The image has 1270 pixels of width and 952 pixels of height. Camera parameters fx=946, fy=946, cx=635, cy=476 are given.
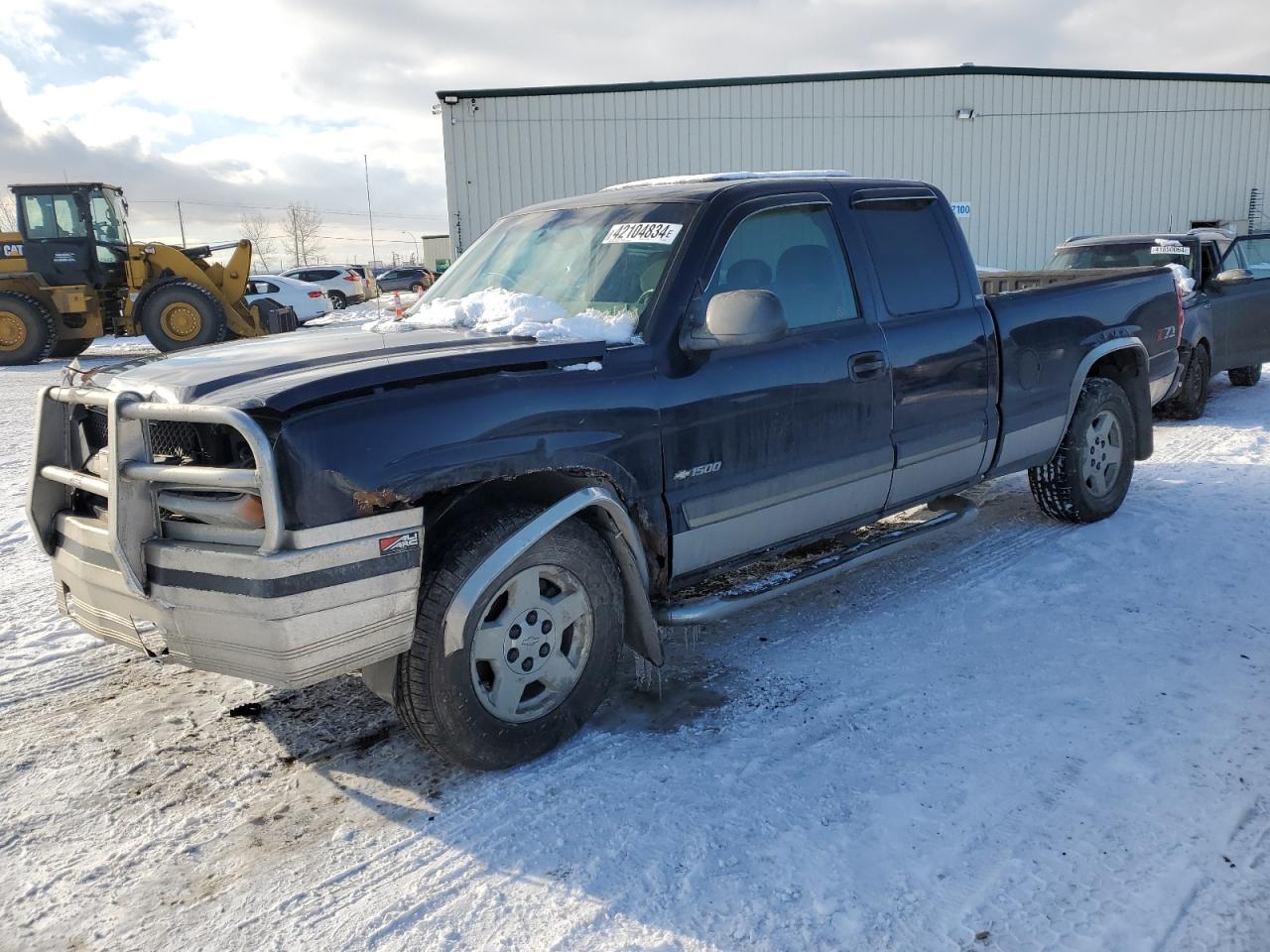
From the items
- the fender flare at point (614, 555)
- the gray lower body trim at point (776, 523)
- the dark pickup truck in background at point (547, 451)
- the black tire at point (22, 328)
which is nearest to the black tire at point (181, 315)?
the black tire at point (22, 328)

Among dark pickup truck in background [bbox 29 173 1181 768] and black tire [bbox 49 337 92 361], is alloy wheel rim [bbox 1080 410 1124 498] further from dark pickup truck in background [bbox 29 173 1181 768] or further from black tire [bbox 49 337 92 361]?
black tire [bbox 49 337 92 361]

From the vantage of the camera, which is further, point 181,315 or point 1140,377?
point 181,315

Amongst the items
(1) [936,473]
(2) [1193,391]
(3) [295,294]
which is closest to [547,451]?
(1) [936,473]

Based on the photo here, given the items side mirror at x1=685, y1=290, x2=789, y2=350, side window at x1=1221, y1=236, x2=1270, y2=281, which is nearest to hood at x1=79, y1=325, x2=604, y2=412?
side mirror at x1=685, y1=290, x2=789, y2=350

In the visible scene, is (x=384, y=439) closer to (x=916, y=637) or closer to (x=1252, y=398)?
(x=916, y=637)

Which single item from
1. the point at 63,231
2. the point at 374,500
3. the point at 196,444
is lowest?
the point at 374,500

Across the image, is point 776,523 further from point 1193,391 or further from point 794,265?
point 1193,391

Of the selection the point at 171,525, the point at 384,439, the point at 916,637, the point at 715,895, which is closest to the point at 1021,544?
the point at 916,637

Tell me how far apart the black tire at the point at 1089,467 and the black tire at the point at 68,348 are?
18.9 meters

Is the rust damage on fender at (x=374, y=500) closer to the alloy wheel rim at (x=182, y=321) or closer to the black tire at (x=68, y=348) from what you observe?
the alloy wheel rim at (x=182, y=321)

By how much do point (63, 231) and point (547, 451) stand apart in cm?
1838

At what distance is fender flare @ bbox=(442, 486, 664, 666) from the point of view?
9.53 feet

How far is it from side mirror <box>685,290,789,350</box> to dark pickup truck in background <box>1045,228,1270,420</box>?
22.6ft

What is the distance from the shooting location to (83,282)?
705 inches
